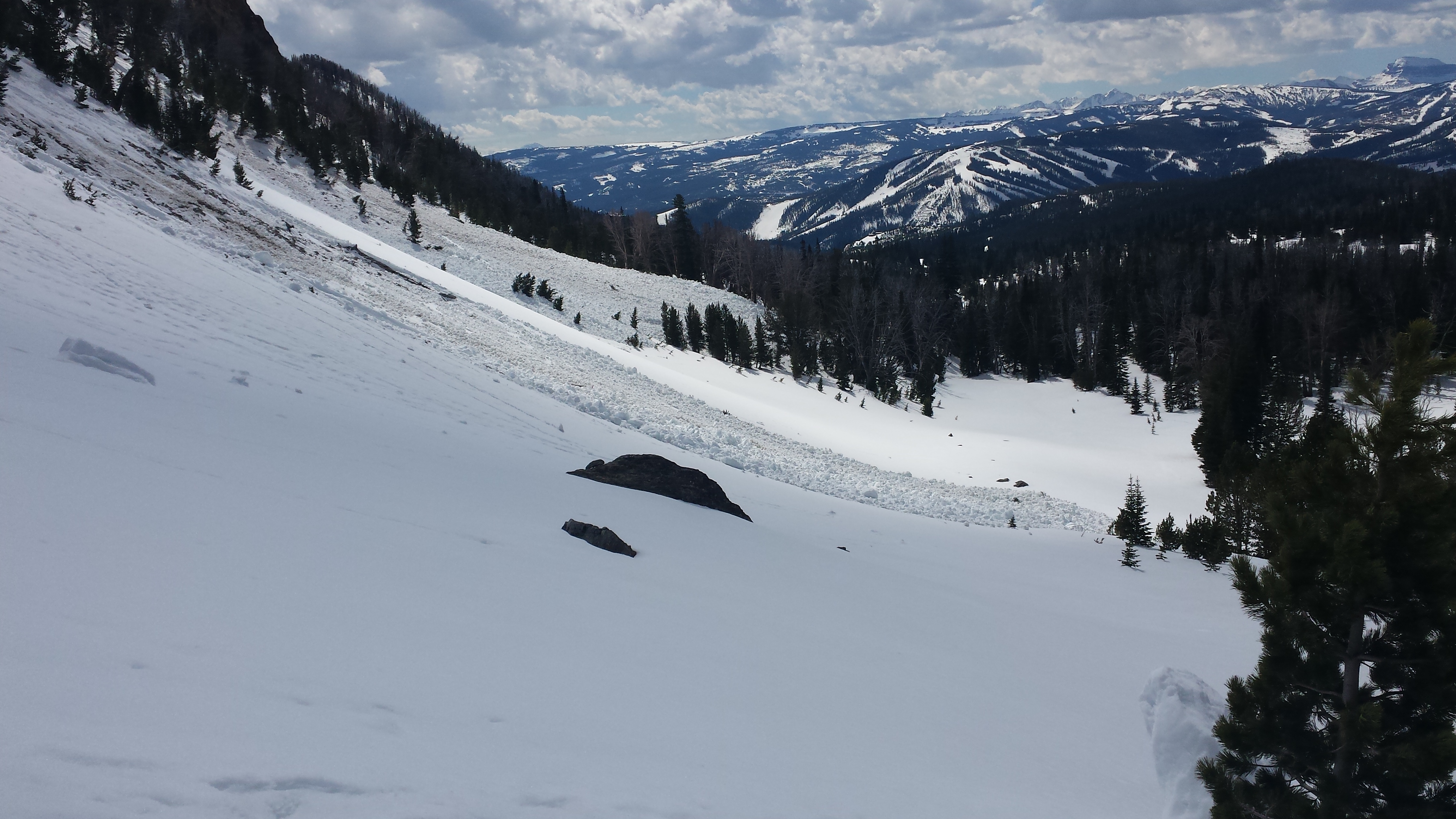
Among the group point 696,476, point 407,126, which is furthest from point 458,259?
point 407,126

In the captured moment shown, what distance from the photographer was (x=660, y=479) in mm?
10891

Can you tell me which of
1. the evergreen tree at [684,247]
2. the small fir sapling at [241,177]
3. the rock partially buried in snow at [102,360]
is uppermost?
the evergreen tree at [684,247]

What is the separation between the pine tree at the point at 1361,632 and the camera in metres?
3.96

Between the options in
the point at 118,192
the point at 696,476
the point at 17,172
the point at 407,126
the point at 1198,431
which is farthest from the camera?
the point at 407,126

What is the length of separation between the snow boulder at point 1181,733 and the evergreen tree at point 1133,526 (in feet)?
33.5

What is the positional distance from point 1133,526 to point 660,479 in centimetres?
1088

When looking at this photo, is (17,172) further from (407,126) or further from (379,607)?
(407,126)

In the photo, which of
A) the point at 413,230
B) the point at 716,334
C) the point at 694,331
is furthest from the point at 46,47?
the point at 716,334

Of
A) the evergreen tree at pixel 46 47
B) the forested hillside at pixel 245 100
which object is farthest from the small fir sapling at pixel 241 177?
the evergreen tree at pixel 46 47

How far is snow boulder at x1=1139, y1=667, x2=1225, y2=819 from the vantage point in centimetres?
466

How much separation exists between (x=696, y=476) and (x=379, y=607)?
6.79 m

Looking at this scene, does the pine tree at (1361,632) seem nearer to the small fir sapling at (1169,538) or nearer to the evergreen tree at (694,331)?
the small fir sapling at (1169,538)

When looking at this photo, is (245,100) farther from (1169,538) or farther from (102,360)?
(1169,538)

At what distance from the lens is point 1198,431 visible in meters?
30.5
